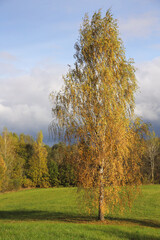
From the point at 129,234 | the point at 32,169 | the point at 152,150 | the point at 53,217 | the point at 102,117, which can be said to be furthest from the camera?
the point at 32,169

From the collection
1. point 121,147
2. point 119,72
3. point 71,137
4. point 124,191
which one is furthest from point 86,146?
point 119,72

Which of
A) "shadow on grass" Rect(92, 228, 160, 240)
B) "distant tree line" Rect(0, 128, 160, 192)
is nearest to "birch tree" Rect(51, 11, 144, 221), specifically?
"shadow on grass" Rect(92, 228, 160, 240)

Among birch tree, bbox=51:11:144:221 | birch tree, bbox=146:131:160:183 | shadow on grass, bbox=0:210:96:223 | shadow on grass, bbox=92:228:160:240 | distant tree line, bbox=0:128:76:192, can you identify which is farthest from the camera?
birch tree, bbox=146:131:160:183

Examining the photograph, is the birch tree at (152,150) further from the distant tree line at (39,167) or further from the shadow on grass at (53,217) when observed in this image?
the shadow on grass at (53,217)

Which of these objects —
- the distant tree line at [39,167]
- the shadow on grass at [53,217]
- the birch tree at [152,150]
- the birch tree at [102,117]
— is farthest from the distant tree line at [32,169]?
the birch tree at [102,117]

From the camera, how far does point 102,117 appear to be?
13.5 metres

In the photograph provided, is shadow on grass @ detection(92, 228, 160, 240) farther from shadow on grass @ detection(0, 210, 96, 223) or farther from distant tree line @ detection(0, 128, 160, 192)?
distant tree line @ detection(0, 128, 160, 192)

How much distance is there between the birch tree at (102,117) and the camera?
43.5 ft

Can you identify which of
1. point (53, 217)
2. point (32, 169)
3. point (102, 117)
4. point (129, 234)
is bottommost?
point (53, 217)

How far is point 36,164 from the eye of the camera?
191ft

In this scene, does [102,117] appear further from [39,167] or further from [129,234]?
[39,167]

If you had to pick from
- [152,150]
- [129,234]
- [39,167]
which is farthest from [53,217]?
[152,150]

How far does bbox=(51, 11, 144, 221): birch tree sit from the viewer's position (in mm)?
13266

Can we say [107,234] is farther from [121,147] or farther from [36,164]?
[36,164]
